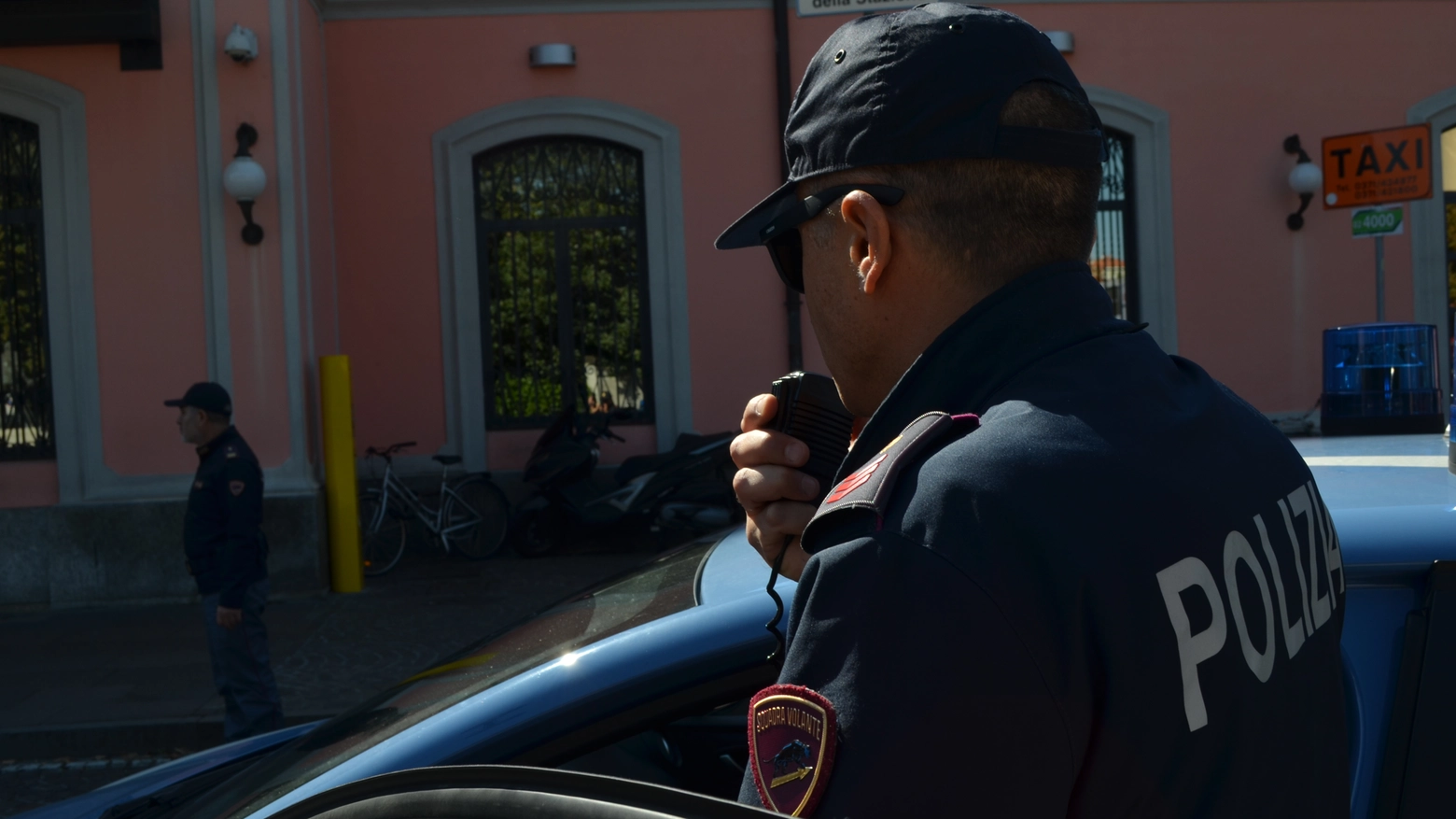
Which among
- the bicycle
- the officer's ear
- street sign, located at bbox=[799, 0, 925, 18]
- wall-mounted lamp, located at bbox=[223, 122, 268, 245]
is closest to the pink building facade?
wall-mounted lamp, located at bbox=[223, 122, 268, 245]

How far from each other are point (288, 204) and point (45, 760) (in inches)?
173

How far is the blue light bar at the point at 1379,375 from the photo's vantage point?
3333 mm

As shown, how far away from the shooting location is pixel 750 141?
10789 mm

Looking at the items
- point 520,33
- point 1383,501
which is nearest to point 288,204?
point 520,33

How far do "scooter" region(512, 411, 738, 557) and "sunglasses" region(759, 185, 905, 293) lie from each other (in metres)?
8.25

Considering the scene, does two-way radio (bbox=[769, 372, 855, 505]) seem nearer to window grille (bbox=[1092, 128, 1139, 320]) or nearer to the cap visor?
the cap visor

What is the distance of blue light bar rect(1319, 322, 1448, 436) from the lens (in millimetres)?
3333

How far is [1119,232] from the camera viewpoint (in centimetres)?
1164

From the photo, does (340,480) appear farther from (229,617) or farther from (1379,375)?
(1379,375)

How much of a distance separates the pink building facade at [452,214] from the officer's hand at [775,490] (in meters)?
7.89

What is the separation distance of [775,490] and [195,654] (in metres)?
6.81

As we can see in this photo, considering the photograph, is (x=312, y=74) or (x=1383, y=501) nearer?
(x=1383, y=501)

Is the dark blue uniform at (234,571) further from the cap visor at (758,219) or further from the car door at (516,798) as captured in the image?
the cap visor at (758,219)

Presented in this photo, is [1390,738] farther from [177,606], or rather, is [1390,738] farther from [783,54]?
[783,54]
